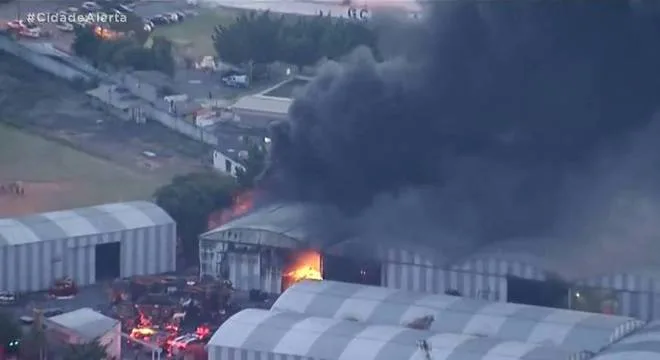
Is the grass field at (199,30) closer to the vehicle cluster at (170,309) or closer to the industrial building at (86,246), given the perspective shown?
the industrial building at (86,246)

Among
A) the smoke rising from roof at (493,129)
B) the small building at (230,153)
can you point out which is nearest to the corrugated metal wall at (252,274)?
the smoke rising from roof at (493,129)

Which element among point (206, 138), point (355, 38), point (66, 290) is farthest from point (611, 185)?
point (355, 38)

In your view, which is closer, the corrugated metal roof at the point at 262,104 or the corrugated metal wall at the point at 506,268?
the corrugated metal wall at the point at 506,268

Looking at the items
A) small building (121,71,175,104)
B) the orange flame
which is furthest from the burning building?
small building (121,71,175,104)

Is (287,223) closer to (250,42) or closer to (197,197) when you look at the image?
(197,197)

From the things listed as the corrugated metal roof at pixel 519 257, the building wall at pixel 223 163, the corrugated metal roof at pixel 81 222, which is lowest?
the corrugated metal roof at pixel 519 257

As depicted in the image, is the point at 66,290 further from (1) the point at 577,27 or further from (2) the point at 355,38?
(2) the point at 355,38
